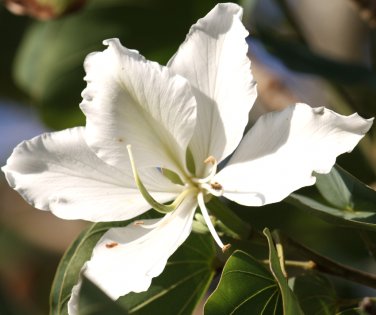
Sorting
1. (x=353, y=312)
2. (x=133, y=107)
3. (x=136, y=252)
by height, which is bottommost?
(x=353, y=312)

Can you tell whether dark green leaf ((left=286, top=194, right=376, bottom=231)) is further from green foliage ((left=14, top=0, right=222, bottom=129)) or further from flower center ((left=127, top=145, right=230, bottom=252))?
green foliage ((left=14, top=0, right=222, bottom=129))

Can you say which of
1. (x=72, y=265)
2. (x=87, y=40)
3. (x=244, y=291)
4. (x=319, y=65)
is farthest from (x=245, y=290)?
(x=87, y=40)

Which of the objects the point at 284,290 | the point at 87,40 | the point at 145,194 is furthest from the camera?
the point at 87,40

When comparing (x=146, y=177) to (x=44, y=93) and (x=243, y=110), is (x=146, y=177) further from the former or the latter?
(x=44, y=93)

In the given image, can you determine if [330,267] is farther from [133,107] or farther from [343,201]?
[133,107]

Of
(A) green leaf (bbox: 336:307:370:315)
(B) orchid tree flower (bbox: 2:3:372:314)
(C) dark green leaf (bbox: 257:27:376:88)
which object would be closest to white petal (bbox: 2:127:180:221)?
(B) orchid tree flower (bbox: 2:3:372:314)
